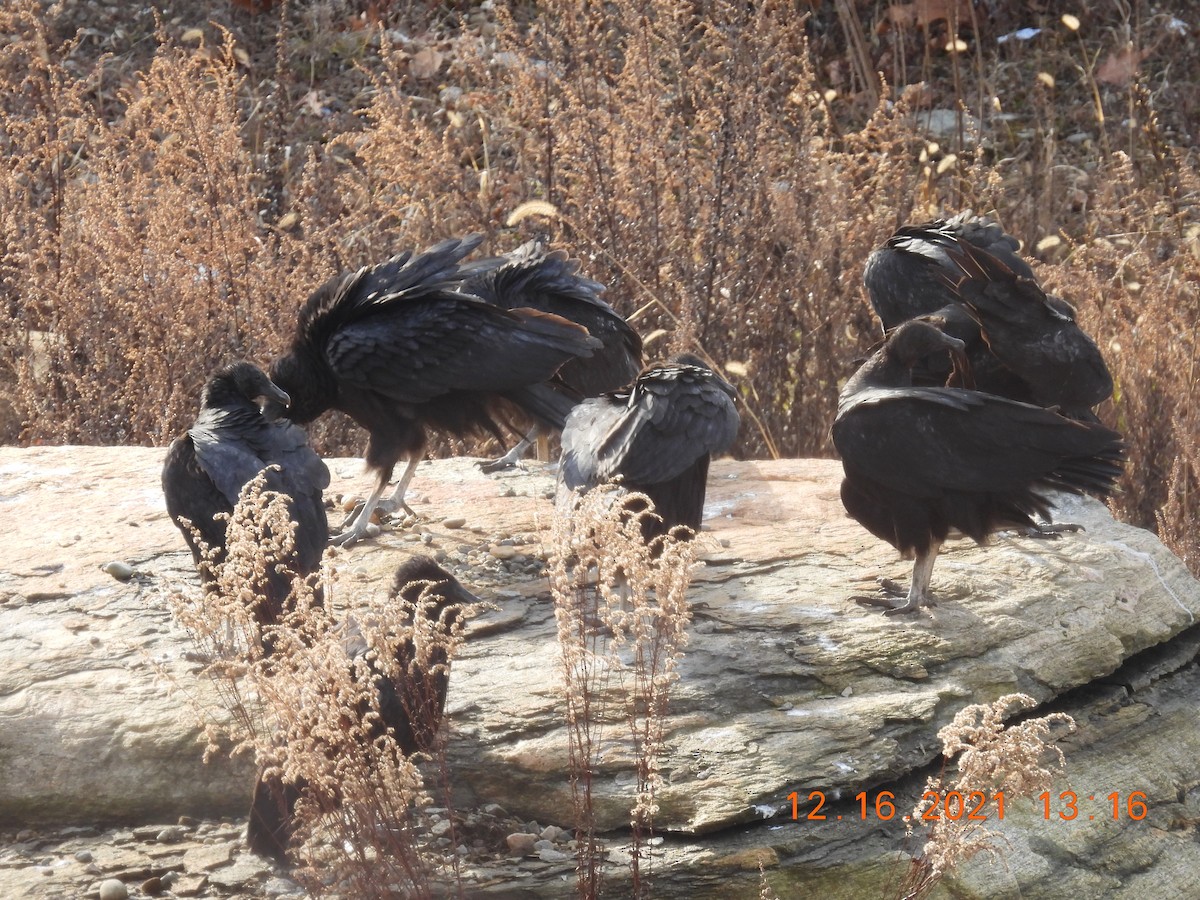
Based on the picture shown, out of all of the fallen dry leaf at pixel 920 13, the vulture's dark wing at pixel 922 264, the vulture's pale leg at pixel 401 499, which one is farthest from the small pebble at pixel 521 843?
the fallen dry leaf at pixel 920 13

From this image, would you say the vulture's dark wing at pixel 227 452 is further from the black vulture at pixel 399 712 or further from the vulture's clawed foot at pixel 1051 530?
the vulture's clawed foot at pixel 1051 530

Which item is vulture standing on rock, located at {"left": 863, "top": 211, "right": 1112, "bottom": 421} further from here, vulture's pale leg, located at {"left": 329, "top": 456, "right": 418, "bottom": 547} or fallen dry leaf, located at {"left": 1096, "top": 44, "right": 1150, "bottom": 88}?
fallen dry leaf, located at {"left": 1096, "top": 44, "right": 1150, "bottom": 88}

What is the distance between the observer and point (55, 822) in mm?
3656

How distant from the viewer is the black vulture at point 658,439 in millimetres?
4262

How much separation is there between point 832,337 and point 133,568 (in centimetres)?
329

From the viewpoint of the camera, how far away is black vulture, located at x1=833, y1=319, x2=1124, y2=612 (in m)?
4.10

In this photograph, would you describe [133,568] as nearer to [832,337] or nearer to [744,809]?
[744,809]

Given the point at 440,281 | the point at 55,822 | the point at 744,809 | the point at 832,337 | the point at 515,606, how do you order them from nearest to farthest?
1. the point at 744,809
2. the point at 55,822
3. the point at 515,606
4. the point at 440,281
5. the point at 832,337

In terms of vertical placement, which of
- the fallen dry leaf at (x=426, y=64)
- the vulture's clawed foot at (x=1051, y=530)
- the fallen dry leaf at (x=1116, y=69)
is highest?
the fallen dry leaf at (x=426, y=64)

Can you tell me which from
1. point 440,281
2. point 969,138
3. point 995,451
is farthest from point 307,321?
point 969,138
